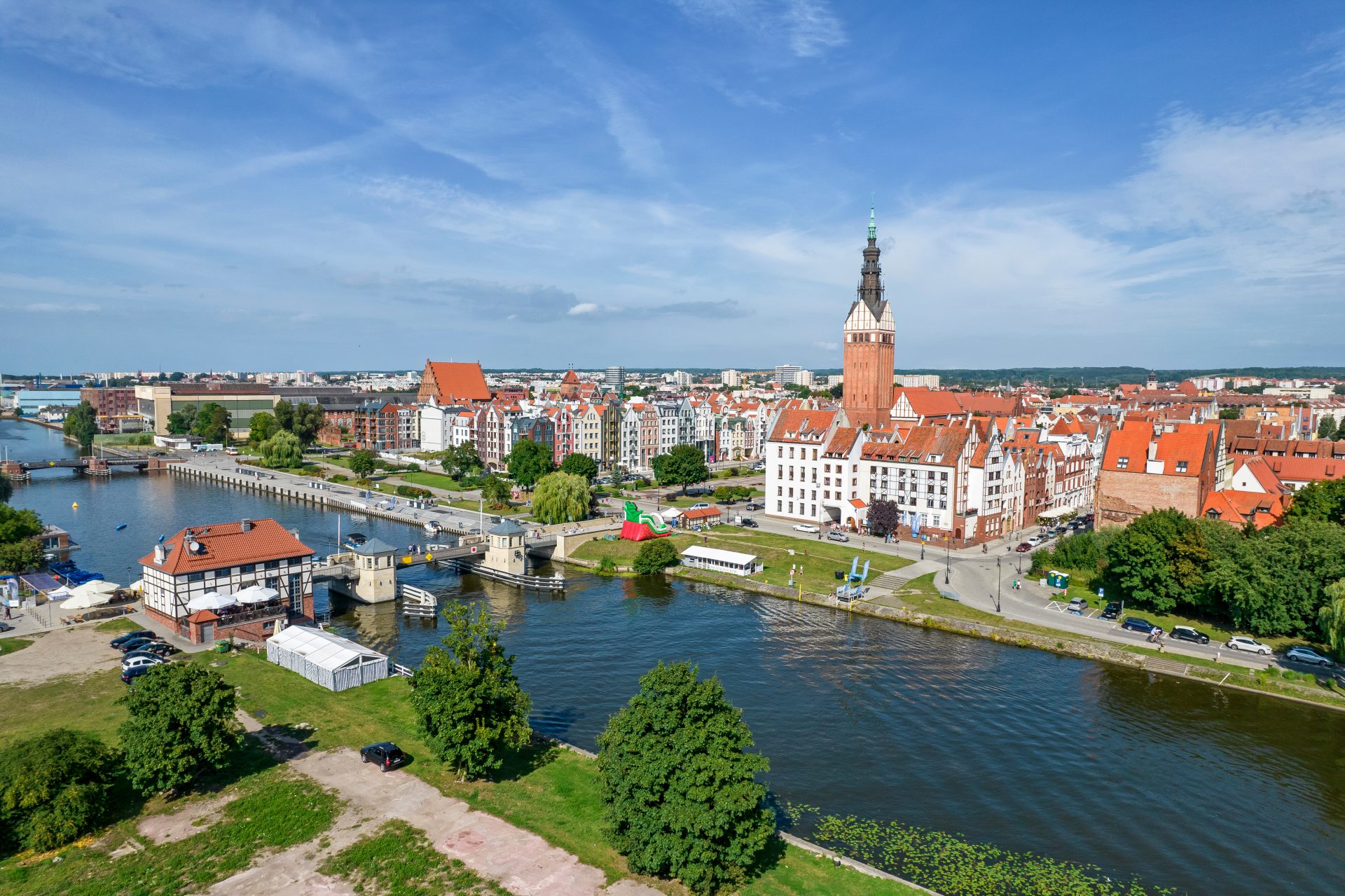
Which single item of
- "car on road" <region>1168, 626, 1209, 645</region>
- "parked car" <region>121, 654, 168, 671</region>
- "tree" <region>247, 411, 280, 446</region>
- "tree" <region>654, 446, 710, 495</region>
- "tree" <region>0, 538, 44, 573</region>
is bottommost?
"car on road" <region>1168, 626, 1209, 645</region>

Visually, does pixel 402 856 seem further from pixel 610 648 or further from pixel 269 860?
pixel 610 648

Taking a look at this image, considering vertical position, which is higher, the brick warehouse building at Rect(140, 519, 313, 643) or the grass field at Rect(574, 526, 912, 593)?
the brick warehouse building at Rect(140, 519, 313, 643)

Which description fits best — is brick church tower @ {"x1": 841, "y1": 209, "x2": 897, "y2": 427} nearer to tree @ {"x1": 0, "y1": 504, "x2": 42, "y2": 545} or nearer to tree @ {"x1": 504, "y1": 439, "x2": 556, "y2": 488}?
tree @ {"x1": 504, "y1": 439, "x2": 556, "y2": 488}

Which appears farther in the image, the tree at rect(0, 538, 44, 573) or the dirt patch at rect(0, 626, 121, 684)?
the tree at rect(0, 538, 44, 573)

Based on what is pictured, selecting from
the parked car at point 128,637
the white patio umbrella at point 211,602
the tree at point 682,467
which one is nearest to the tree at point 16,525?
the parked car at point 128,637

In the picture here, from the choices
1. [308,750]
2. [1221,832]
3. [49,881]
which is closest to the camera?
[49,881]

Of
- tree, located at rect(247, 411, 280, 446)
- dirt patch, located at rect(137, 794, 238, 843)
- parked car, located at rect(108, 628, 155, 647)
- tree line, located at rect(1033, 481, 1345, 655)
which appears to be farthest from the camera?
tree, located at rect(247, 411, 280, 446)

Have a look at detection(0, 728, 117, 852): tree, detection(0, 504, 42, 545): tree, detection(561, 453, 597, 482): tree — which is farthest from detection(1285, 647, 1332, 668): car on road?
detection(0, 504, 42, 545): tree

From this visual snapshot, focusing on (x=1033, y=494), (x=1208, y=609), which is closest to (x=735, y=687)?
(x=1208, y=609)
